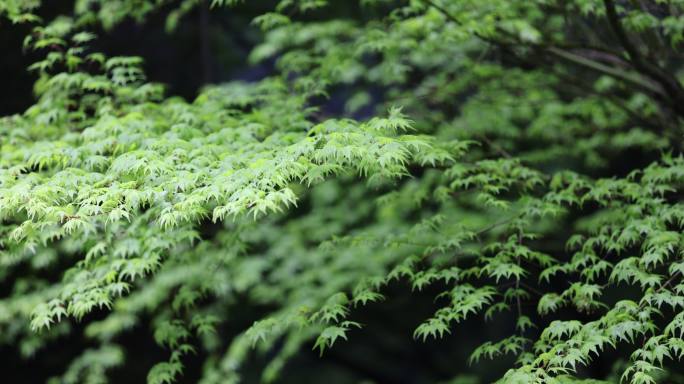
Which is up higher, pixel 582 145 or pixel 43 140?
pixel 43 140

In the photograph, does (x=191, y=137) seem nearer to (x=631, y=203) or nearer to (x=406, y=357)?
(x=631, y=203)

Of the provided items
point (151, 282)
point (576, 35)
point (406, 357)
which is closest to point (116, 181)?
point (151, 282)

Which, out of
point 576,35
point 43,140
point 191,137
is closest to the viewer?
point 191,137

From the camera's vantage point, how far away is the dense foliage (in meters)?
3.49

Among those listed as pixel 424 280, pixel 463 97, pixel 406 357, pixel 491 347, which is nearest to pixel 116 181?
pixel 424 280

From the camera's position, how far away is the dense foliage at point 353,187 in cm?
349

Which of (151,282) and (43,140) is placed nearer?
(43,140)

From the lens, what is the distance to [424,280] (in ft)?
13.6

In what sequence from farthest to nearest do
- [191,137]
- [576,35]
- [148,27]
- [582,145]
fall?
[148,27] < [582,145] < [576,35] < [191,137]

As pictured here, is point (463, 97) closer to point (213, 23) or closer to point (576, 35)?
point (576, 35)

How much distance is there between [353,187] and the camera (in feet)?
24.4

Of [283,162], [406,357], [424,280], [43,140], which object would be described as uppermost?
[283,162]

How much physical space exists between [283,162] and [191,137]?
1.31 metres

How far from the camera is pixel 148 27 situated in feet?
28.6
